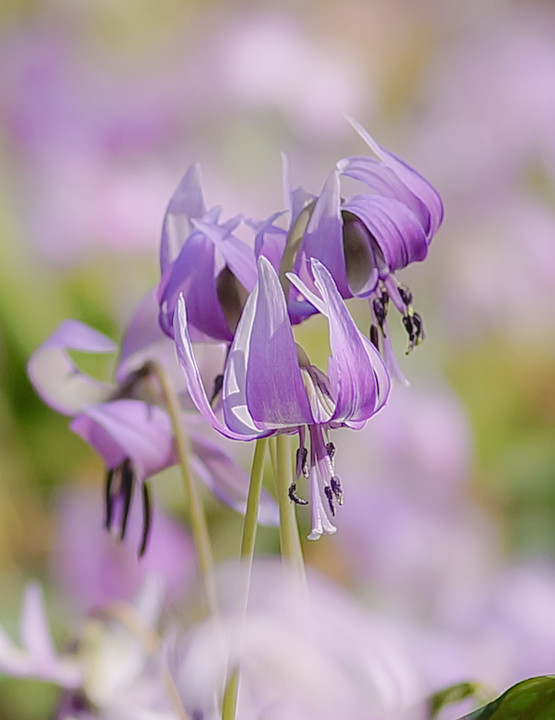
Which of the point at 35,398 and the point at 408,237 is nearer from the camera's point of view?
the point at 408,237

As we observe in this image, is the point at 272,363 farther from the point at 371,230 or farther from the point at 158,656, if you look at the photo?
the point at 158,656

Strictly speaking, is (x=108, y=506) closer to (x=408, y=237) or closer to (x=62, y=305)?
(x=408, y=237)

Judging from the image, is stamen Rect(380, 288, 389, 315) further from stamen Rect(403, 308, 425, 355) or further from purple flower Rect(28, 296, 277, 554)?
purple flower Rect(28, 296, 277, 554)

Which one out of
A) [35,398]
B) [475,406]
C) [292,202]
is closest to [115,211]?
[35,398]

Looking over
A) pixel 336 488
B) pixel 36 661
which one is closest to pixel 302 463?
pixel 336 488

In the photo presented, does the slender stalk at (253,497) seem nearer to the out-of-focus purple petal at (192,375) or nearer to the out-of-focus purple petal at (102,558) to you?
the out-of-focus purple petal at (192,375)

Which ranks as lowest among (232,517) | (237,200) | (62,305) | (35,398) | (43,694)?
(43,694)
